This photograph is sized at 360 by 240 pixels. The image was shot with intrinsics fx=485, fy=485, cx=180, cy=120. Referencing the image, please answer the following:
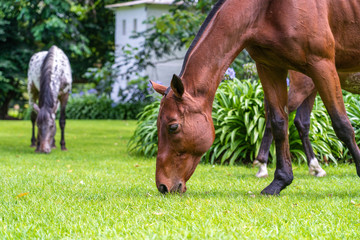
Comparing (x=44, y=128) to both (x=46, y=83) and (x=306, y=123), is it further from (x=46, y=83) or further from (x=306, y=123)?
(x=306, y=123)

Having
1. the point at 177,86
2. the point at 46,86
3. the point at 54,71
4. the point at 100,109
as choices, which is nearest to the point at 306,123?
the point at 177,86

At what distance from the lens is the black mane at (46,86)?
877 cm

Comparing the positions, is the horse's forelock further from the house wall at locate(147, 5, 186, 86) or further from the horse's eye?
the house wall at locate(147, 5, 186, 86)

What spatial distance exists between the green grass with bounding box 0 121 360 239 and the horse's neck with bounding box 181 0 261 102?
92cm

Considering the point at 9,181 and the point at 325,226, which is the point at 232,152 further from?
the point at 325,226

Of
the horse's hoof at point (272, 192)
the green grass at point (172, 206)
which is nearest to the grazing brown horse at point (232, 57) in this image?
the green grass at point (172, 206)

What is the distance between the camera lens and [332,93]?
12.4ft

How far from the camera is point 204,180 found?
5.29 meters

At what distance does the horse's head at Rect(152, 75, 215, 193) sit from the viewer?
12.4 feet

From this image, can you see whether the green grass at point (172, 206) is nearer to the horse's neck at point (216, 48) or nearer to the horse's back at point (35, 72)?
the horse's neck at point (216, 48)

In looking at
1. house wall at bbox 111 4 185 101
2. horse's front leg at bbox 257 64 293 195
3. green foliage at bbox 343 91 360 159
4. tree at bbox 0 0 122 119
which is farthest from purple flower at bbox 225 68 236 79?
house wall at bbox 111 4 185 101

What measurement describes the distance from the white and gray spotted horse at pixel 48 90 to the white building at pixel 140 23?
15.6 meters

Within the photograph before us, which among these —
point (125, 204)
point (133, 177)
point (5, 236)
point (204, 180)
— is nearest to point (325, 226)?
point (125, 204)

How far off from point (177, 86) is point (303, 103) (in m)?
2.53
